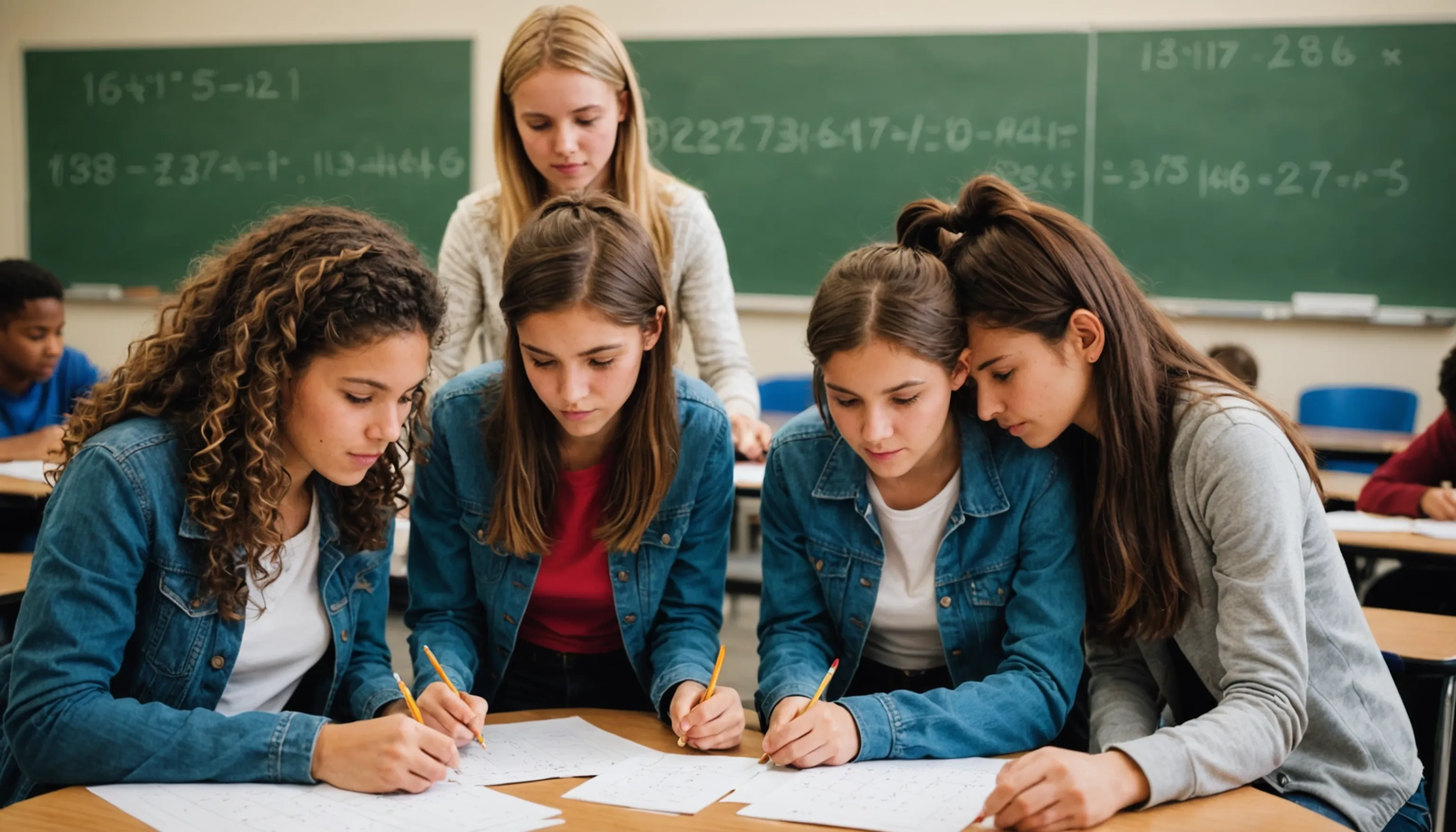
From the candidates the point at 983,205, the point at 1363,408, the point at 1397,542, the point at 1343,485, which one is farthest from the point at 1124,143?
the point at 983,205

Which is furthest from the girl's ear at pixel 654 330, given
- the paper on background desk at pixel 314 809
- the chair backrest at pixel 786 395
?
the chair backrest at pixel 786 395

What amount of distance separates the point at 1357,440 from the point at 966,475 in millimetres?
2786

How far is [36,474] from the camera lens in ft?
9.15

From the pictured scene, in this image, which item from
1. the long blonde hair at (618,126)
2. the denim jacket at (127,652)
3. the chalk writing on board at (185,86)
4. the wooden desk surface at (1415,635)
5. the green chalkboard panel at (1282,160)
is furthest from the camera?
the chalk writing on board at (185,86)

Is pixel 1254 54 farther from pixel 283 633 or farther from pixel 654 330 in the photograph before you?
pixel 283 633

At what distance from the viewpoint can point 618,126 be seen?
243cm

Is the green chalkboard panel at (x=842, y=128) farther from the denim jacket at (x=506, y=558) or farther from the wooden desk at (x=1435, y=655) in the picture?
the denim jacket at (x=506, y=558)

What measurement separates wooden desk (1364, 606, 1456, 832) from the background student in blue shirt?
9.94ft

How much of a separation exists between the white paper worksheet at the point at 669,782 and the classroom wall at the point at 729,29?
3.82 meters

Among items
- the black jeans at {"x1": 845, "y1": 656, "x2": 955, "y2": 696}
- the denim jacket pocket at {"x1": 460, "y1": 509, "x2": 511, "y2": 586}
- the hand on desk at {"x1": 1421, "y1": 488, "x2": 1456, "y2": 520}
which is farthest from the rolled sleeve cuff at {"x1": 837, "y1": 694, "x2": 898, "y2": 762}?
the hand on desk at {"x1": 1421, "y1": 488, "x2": 1456, "y2": 520}

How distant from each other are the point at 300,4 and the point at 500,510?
456 centimetres

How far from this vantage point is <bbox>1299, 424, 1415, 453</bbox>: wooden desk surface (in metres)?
3.68

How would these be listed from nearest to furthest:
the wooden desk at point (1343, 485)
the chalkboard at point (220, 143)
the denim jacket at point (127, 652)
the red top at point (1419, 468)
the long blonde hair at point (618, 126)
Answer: the denim jacket at point (127, 652) < the long blonde hair at point (618, 126) < the red top at point (1419, 468) < the wooden desk at point (1343, 485) < the chalkboard at point (220, 143)

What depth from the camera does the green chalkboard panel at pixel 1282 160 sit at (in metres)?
4.51
